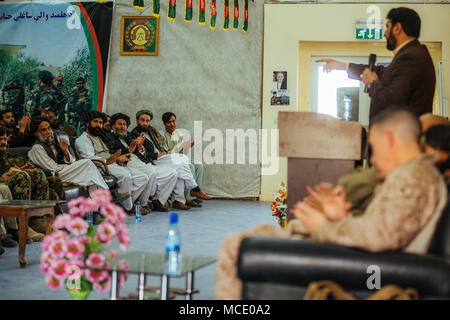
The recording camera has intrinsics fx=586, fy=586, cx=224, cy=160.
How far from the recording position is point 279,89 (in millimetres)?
9328

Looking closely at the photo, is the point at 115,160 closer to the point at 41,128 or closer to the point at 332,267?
the point at 41,128

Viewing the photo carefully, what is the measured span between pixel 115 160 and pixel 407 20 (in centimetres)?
466

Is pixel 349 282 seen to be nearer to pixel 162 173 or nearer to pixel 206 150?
pixel 162 173

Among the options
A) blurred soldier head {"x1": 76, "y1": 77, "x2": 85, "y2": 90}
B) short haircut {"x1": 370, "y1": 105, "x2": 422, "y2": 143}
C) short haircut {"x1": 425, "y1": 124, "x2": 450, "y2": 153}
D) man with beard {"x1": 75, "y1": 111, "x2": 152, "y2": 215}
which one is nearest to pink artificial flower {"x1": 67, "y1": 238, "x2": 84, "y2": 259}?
short haircut {"x1": 370, "y1": 105, "x2": 422, "y2": 143}

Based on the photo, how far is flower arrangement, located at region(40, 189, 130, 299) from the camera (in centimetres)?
260

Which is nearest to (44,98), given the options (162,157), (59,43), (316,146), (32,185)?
(59,43)

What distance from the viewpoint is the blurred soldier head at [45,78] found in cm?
977

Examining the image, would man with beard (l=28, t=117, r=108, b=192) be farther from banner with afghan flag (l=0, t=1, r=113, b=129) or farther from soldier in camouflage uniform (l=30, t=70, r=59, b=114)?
soldier in camouflage uniform (l=30, t=70, r=59, b=114)

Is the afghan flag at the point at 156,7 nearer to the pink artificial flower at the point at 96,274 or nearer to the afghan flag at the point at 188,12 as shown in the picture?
the afghan flag at the point at 188,12

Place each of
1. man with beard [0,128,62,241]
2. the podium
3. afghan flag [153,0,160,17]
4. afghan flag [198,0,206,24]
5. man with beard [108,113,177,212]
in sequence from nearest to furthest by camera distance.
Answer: the podium → man with beard [0,128,62,241] → afghan flag [153,0,160,17] → man with beard [108,113,177,212] → afghan flag [198,0,206,24]

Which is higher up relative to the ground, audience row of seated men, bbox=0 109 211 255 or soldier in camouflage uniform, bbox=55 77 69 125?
soldier in camouflage uniform, bbox=55 77 69 125

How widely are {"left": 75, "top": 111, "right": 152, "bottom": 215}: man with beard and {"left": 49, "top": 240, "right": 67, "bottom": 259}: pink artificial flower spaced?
14.2 feet

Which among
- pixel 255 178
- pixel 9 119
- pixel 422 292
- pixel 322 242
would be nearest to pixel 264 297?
pixel 322 242

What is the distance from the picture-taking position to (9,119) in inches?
279
